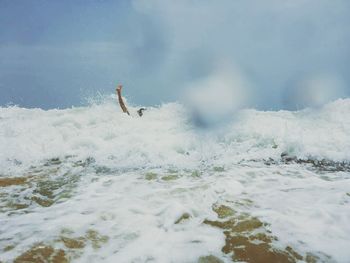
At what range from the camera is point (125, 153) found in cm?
817

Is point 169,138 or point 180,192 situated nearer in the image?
point 180,192

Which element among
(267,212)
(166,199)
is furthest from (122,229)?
(267,212)

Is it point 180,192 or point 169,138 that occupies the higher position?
point 169,138

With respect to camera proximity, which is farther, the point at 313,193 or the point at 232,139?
the point at 232,139

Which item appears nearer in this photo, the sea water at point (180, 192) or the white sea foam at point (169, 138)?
the sea water at point (180, 192)

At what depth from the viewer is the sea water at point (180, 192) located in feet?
11.3

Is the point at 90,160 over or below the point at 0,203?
over

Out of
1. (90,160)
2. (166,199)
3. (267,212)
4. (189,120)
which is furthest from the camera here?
(189,120)

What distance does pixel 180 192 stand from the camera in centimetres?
511

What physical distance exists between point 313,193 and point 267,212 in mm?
1056

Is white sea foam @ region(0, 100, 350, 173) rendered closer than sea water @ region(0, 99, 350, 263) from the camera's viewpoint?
No

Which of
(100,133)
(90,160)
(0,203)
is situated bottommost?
(0,203)

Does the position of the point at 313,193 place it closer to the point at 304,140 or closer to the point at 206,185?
the point at 206,185

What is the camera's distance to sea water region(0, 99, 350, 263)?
344 cm
